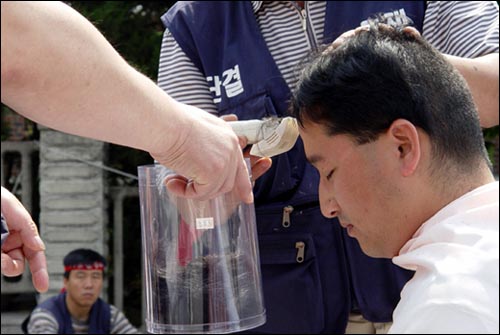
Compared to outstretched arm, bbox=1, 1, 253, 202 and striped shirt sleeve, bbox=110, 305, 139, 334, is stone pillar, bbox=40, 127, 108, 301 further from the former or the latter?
outstretched arm, bbox=1, 1, 253, 202

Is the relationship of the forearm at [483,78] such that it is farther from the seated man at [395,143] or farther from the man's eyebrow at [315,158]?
the man's eyebrow at [315,158]

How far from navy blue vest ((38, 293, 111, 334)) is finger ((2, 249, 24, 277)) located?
3501mm

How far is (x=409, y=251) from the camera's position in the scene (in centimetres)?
165

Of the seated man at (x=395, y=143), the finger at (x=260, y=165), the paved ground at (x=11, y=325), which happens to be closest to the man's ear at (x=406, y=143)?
the seated man at (x=395, y=143)

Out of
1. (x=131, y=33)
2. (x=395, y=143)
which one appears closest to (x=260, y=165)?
(x=395, y=143)

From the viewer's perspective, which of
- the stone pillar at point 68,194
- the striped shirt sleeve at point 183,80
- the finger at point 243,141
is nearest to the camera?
the finger at point 243,141

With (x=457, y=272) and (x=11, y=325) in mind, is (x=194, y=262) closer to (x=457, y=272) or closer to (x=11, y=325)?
(x=457, y=272)

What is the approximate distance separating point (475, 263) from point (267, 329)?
1.28m

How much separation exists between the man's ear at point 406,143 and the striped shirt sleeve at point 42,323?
376cm

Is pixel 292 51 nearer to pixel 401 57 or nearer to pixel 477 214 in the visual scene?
pixel 401 57

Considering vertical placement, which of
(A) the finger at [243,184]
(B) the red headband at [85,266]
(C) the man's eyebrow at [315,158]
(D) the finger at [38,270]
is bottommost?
(D) the finger at [38,270]

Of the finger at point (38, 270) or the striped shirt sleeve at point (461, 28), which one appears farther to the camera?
the striped shirt sleeve at point (461, 28)

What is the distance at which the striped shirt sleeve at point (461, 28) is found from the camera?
2.54 meters

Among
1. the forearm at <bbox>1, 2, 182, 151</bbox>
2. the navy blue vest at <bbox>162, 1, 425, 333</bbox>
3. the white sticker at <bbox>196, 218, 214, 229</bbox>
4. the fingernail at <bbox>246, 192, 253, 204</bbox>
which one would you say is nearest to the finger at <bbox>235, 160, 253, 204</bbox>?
the fingernail at <bbox>246, 192, 253, 204</bbox>
